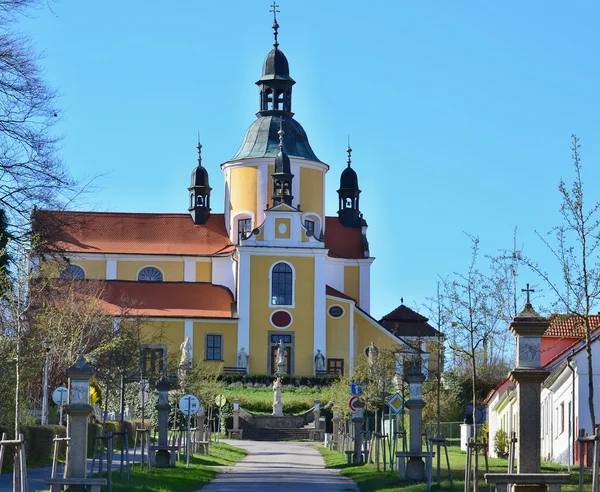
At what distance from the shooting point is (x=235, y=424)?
200 feet

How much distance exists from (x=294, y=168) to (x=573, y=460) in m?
52.0

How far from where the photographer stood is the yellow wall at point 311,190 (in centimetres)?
8444

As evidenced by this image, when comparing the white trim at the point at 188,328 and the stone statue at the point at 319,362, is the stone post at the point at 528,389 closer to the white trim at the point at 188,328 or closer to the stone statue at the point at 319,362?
the stone statue at the point at 319,362

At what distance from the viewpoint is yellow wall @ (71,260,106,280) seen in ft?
273

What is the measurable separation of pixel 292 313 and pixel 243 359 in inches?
153

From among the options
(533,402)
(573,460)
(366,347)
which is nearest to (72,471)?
(533,402)

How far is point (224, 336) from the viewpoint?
7775 centimetres

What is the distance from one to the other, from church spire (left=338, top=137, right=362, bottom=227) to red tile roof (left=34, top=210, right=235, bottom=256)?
28.4 feet

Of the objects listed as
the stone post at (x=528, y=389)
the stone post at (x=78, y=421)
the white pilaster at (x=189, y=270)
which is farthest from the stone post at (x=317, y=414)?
the stone post at (x=528, y=389)

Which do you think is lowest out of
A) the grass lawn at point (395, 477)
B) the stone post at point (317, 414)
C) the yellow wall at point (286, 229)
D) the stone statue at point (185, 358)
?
the grass lawn at point (395, 477)

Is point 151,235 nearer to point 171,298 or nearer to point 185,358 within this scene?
point 171,298

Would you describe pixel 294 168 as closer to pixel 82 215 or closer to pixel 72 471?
pixel 82 215

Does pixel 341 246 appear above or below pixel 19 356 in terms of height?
above

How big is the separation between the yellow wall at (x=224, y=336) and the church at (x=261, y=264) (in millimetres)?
56
